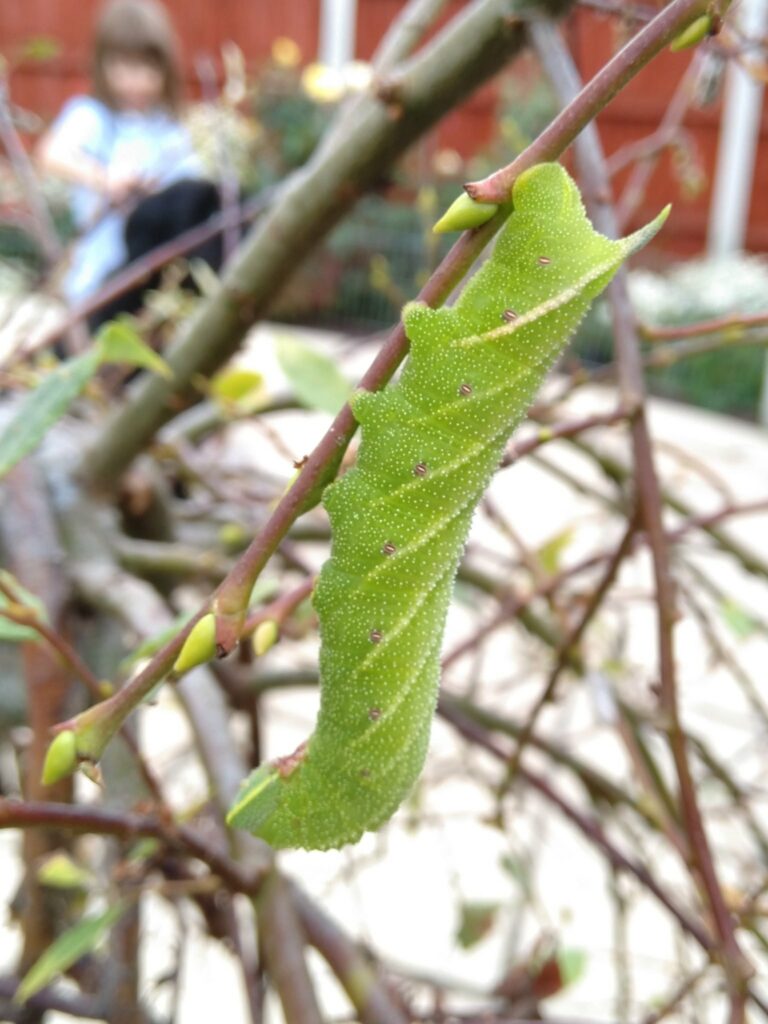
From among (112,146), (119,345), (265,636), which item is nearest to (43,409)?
(119,345)

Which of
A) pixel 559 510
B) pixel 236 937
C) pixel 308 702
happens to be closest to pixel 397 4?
pixel 559 510

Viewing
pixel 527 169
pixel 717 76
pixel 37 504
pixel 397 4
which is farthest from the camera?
pixel 397 4

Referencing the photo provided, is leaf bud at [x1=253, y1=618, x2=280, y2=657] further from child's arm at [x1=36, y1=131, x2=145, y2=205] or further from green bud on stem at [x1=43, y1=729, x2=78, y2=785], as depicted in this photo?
child's arm at [x1=36, y1=131, x2=145, y2=205]

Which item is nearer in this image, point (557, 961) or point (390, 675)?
point (390, 675)

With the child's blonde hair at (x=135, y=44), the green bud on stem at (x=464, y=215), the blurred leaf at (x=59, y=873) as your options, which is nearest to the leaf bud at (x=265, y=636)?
the green bud on stem at (x=464, y=215)

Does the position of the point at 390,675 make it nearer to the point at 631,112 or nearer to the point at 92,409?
the point at 92,409

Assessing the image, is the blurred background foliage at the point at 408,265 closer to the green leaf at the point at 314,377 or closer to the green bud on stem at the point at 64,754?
the green leaf at the point at 314,377
